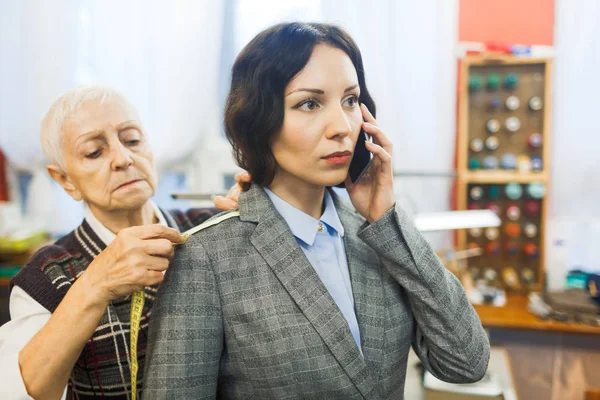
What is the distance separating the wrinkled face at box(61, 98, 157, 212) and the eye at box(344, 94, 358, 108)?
1.83 ft

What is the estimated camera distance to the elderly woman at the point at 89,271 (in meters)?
0.94

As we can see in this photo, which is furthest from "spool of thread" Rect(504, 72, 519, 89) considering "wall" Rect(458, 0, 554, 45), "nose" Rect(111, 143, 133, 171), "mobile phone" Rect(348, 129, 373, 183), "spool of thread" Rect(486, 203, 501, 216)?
"nose" Rect(111, 143, 133, 171)

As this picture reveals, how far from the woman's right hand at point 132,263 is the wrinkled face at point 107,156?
28cm

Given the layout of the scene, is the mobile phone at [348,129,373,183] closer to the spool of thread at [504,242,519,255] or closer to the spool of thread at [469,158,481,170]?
the spool of thread at [469,158,481,170]

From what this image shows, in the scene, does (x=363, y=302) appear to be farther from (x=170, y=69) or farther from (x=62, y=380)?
(x=170, y=69)

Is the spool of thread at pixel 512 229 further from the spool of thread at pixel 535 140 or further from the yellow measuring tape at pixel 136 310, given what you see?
the yellow measuring tape at pixel 136 310

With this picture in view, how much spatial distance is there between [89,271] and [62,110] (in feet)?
1.39

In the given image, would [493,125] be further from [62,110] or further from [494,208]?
[62,110]

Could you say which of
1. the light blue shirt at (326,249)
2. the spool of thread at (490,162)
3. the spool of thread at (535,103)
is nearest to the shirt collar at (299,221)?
the light blue shirt at (326,249)

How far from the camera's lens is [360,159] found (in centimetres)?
99

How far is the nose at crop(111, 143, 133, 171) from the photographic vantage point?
1.16 metres

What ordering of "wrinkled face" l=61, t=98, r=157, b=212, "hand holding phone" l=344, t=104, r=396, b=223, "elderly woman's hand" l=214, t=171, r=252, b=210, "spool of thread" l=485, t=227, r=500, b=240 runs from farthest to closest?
"spool of thread" l=485, t=227, r=500, b=240, "wrinkled face" l=61, t=98, r=157, b=212, "elderly woman's hand" l=214, t=171, r=252, b=210, "hand holding phone" l=344, t=104, r=396, b=223

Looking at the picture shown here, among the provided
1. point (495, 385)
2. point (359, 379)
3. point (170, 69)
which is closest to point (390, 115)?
point (170, 69)

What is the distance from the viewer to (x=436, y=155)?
247 centimetres
